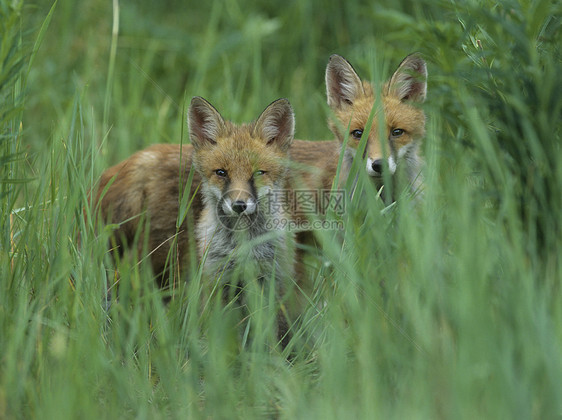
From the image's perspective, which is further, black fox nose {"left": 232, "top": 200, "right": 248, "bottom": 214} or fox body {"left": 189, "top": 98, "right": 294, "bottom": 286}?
fox body {"left": 189, "top": 98, "right": 294, "bottom": 286}

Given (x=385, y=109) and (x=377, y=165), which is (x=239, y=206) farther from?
(x=385, y=109)

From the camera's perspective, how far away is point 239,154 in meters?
4.12

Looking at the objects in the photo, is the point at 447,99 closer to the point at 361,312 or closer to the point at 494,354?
the point at 361,312

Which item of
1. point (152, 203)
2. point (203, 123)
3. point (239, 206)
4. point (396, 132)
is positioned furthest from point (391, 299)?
point (152, 203)

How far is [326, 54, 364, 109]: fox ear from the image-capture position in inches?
180

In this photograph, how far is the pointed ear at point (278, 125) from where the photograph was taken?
4.27m

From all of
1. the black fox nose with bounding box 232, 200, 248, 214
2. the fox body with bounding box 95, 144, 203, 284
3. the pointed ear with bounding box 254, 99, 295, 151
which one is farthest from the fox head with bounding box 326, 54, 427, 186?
the fox body with bounding box 95, 144, 203, 284

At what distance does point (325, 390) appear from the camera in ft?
8.28


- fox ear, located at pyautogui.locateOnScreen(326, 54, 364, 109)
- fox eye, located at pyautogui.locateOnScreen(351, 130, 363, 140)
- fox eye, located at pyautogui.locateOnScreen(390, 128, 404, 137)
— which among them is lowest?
fox eye, located at pyautogui.locateOnScreen(351, 130, 363, 140)

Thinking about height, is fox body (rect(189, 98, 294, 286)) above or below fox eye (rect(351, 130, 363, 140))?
below

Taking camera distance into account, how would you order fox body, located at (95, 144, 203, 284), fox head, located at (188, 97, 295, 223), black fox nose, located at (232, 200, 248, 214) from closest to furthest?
black fox nose, located at (232, 200, 248, 214) < fox head, located at (188, 97, 295, 223) < fox body, located at (95, 144, 203, 284)

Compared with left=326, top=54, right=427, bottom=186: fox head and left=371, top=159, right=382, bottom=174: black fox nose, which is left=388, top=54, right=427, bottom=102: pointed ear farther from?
left=371, top=159, right=382, bottom=174: black fox nose

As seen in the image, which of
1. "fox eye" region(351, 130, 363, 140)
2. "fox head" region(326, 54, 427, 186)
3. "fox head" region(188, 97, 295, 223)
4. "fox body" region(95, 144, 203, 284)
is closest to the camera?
"fox head" region(188, 97, 295, 223)

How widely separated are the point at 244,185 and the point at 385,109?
1.03 metres
